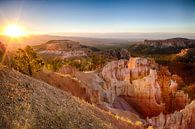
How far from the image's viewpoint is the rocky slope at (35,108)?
11.9 metres

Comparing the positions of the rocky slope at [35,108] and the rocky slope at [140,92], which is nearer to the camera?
the rocky slope at [35,108]

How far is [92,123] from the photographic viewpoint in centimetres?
1529

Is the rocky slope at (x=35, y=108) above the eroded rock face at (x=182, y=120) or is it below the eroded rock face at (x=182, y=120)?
above

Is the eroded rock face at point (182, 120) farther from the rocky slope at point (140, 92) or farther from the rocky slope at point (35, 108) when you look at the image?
the rocky slope at point (35, 108)

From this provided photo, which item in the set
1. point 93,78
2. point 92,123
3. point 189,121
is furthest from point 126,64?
point 92,123

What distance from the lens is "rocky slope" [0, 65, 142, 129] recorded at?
39.0 ft

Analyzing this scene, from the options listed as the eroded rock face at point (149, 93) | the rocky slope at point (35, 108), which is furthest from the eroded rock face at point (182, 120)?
the rocky slope at point (35, 108)

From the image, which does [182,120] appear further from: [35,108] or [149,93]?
[35,108]

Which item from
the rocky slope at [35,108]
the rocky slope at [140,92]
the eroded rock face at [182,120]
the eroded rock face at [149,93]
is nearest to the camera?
the rocky slope at [35,108]

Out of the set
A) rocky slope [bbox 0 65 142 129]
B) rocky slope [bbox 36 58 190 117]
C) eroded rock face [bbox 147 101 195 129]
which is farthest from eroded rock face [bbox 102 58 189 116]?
rocky slope [bbox 0 65 142 129]

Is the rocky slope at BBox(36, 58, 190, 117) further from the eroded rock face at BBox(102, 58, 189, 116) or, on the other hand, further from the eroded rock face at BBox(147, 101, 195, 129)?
the eroded rock face at BBox(147, 101, 195, 129)

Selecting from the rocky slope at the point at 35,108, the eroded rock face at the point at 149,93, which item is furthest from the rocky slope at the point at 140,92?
the rocky slope at the point at 35,108

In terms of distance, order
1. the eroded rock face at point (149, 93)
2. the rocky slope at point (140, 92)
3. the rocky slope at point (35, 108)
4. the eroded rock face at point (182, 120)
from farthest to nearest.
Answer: the eroded rock face at point (149, 93), the rocky slope at point (140, 92), the eroded rock face at point (182, 120), the rocky slope at point (35, 108)

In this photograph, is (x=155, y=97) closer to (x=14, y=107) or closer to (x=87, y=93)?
(x=87, y=93)
